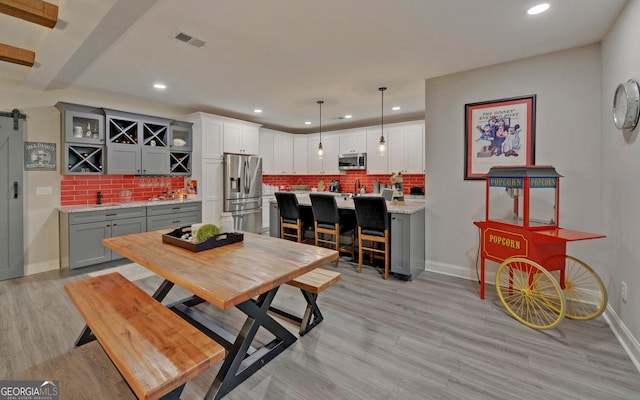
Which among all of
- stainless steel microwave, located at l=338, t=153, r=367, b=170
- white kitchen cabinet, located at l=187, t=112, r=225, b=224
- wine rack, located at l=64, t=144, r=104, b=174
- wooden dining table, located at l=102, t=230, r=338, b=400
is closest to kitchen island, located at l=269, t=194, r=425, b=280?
wooden dining table, located at l=102, t=230, r=338, b=400

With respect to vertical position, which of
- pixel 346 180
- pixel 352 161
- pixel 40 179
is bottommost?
pixel 40 179

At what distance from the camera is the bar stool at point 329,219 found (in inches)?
155

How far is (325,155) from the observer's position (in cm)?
696

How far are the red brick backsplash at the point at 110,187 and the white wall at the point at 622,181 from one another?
19.0 feet

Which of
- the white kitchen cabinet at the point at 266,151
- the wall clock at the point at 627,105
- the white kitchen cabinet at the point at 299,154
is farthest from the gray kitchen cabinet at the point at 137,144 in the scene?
the wall clock at the point at 627,105

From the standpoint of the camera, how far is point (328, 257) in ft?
6.54

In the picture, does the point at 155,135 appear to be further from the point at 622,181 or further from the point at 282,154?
the point at 622,181

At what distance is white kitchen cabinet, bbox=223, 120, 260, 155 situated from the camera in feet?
17.9

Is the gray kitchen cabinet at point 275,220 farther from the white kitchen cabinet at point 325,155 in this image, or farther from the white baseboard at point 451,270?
the white kitchen cabinet at point 325,155

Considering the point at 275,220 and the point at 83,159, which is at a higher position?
the point at 83,159

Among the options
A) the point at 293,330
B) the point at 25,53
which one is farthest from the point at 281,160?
the point at 293,330

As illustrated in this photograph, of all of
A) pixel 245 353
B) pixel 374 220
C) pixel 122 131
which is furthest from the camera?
pixel 122 131

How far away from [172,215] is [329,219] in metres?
2.60

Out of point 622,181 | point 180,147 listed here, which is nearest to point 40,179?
point 180,147
